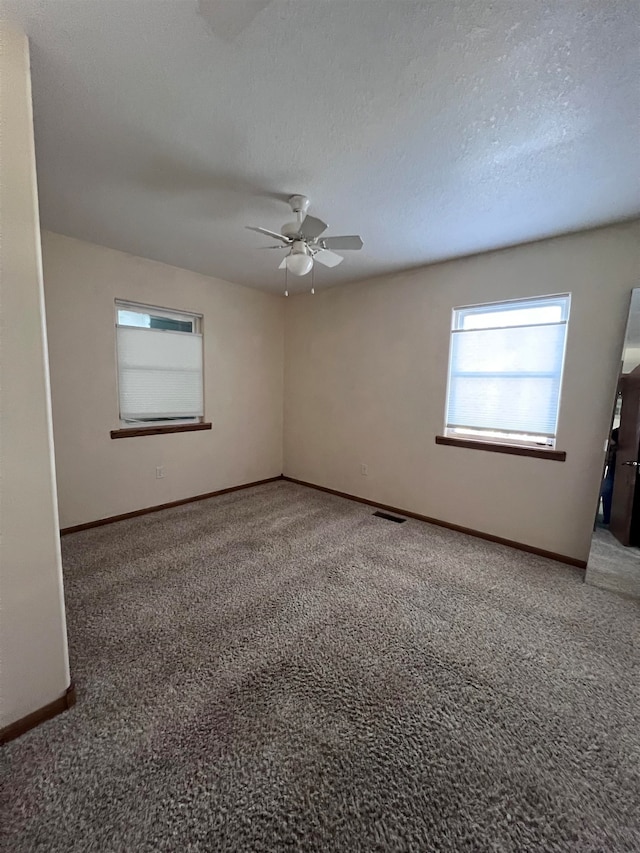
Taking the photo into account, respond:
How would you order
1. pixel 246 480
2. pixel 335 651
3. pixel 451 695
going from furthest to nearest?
pixel 246 480, pixel 335 651, pixel 451 695

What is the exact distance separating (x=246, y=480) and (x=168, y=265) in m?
2.67

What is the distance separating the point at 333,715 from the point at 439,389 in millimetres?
2751

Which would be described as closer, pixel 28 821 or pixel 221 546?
pixel 28 821

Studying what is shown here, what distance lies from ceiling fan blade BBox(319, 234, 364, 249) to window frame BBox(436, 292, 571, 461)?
1.49m

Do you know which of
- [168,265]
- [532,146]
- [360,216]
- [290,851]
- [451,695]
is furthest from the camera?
[168,265]

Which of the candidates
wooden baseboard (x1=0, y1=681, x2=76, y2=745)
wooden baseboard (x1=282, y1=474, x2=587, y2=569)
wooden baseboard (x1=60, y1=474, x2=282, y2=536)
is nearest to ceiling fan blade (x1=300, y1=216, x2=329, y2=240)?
wooden baseboard (x1=0, y1=681, x2=76, y2=745)

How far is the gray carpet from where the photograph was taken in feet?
3.56

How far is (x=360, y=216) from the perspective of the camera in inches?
94.2

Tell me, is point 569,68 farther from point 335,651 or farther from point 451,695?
point 335,651

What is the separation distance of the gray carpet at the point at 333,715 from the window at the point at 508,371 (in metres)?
1.22

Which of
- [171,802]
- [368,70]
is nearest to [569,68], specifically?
[368,70]

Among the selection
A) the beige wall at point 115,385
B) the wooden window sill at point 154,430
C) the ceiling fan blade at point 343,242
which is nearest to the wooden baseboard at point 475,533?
the beige wall at point 115,385

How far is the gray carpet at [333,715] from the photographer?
1.08 m

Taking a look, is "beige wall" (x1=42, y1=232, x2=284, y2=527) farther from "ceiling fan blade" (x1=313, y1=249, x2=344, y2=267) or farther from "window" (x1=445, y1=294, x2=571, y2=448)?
"window" (x1=445, y1=294, x2=571, y2=448)
